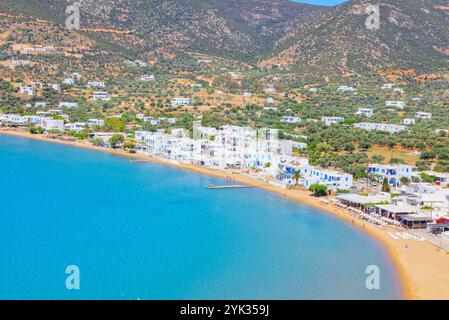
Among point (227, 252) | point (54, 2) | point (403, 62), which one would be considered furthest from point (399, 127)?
point (54, 2)

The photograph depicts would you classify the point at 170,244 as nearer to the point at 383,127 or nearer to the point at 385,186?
the point at 385,186

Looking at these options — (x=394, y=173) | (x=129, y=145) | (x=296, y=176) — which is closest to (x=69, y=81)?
(x=129, y=145)

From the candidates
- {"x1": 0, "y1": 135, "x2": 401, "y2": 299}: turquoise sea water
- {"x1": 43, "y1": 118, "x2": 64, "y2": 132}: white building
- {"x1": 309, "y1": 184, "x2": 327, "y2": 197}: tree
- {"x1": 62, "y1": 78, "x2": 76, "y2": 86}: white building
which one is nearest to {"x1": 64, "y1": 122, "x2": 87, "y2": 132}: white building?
{"x1": 43, "y1": 118, "x2": 64, "y2": 132}: white building

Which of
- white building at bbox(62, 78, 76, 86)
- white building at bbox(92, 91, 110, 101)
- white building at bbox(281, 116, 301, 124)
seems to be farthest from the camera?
white building at bbox(62, 78, 76, 86)

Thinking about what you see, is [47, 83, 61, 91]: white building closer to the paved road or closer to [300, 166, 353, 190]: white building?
[300, 166, 353, 190]: white building

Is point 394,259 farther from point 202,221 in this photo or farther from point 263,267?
point 202,221

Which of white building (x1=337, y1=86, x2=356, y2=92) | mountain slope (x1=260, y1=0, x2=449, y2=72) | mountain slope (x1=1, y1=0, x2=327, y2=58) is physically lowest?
white building (x1=337, y1=86, x2=356, y2=92)

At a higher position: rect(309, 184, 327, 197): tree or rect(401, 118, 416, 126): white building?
rect(401, 118, 416, 126): white building
